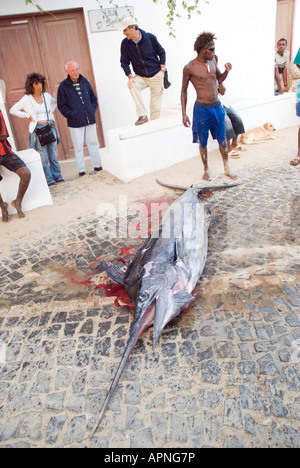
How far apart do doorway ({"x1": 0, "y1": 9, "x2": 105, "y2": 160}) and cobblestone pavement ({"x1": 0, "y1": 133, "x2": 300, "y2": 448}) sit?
4619mm

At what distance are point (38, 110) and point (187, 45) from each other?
155 inches

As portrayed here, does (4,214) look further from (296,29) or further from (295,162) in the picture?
(296,29)

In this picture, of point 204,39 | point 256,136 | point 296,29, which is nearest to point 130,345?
point 204,39

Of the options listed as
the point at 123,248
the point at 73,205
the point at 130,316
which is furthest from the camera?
the point at 73,205

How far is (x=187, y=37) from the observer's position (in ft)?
25.8

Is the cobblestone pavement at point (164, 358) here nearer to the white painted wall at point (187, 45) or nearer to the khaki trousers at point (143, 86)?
the khaki trousers at point (143, 86)

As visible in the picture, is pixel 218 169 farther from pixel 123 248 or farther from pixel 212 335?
pixel 212 335

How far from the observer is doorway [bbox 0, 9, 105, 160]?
6.86m

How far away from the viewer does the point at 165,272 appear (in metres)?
2.98

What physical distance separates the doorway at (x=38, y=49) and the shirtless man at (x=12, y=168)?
8.08 feet

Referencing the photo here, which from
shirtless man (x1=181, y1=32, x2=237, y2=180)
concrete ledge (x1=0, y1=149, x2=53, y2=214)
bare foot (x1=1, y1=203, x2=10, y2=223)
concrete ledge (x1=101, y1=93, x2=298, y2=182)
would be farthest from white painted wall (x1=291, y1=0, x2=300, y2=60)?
bare foot (x1=1, y1=203, x2=10, y2=223)

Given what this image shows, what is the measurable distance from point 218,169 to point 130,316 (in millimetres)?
4214

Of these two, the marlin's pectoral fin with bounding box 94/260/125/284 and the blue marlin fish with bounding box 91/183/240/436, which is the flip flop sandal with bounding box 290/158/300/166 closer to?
the blue marlin fish with bounding box 91/183/240/436
